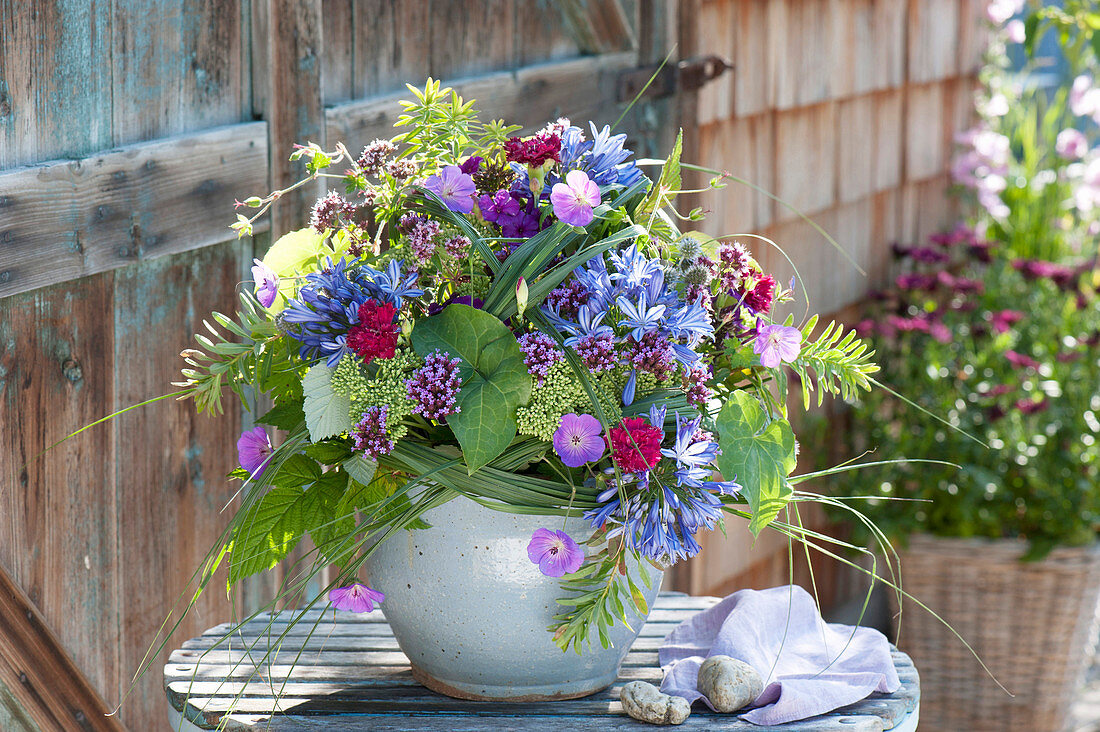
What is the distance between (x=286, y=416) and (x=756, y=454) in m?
0.44

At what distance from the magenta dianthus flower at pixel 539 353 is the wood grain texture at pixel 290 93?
0.72 metres

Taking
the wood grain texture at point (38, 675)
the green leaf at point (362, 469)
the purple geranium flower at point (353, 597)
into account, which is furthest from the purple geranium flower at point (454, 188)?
the wood grain texture at point (38, 675)

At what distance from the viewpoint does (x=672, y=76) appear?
2316mm

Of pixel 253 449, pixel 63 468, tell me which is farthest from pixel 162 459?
pixel 253 449

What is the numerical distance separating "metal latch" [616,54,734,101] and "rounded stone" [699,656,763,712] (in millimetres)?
1332

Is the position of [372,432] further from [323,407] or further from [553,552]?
[553,552]

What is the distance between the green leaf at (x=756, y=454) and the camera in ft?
3.34

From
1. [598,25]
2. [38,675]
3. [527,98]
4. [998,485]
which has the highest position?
[598,25]

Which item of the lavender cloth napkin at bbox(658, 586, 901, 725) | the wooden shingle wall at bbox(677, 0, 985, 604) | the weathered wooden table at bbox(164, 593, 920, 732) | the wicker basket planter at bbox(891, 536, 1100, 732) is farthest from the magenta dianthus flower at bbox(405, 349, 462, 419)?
the wicker basket planter at bbox(891, 536, 1100, 732)

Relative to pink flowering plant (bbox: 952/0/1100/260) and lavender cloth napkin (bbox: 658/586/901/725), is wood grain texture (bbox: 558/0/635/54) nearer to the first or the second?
lavender cloth napkin (bbox: 658/586/901/725)

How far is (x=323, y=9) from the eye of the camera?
168cm

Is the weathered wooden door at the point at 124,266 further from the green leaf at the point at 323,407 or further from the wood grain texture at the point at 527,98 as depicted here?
the green leaf at the point at 323,407

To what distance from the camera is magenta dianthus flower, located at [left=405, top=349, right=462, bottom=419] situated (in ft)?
3.30

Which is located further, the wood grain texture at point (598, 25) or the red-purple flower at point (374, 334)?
the wood grain texture at point (598, 25)
